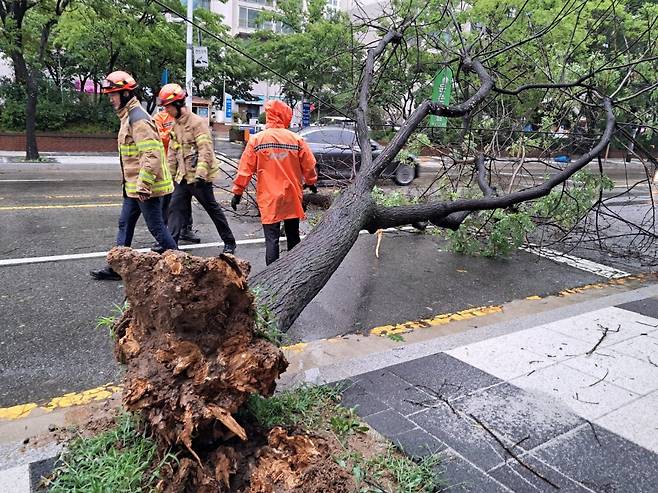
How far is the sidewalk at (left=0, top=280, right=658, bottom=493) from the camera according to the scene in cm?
253

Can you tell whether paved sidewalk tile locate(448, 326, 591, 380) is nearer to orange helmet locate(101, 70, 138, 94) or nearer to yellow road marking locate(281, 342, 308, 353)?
yellow road marking locate(281, 342, 308, 353)

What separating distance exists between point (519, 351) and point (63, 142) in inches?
764

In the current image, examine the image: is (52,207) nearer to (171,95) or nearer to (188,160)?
(188,160)

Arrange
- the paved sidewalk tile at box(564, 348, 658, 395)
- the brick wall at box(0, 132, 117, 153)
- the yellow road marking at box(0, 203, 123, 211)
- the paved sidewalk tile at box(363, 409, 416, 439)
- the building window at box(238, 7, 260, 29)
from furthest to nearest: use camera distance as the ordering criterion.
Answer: the building window at box(238, 7, 260, 29)
the brick wall at box(0, 132, 117, 153)
the yellow road marking at box(0, 203, 123, 211)
the paved sidewalk tile at box(564, 348, 658, 395)
the paved sidewalk tile at box(363, 409, 416, 439)

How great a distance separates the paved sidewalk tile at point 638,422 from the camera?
2.88 m

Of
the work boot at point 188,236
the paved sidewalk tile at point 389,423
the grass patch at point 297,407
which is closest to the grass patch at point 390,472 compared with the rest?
the paved sidewalk tile at point 389,423

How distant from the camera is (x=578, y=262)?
7.24 metres

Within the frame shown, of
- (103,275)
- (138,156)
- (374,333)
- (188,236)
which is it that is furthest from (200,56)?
(374,333)

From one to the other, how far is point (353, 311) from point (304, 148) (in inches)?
61.5

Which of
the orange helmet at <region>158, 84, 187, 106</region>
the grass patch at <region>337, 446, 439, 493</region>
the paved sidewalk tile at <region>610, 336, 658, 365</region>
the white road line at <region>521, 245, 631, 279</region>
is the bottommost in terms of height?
the white road line at <region>521, 245, 631, 279</region>

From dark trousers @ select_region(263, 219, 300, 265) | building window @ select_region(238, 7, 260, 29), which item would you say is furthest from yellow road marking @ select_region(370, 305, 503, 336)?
building window @ select_region(238, 7, 260, 29)

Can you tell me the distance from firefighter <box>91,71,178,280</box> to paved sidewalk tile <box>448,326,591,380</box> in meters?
2.94

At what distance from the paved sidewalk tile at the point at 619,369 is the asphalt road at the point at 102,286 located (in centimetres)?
143

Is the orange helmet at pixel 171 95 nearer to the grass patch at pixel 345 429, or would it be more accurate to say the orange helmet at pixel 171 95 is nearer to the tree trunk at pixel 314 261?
the tree trunk at pixel 314 261
